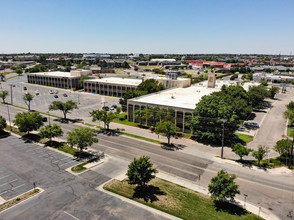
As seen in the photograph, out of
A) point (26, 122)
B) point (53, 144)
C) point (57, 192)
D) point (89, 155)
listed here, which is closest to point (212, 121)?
point (89, 155)


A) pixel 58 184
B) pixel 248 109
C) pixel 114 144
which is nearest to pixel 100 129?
pixel 114 144

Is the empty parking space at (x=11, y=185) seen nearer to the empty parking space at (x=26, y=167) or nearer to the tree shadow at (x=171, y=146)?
the empty parking space at (x=26, y=167)

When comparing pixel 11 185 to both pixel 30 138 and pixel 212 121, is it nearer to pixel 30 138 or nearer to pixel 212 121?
pixel 30 138

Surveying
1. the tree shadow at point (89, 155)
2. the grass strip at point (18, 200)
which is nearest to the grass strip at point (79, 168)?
the tree shadow at point (89, 155)

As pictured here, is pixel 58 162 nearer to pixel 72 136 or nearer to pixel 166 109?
pixel 72 136

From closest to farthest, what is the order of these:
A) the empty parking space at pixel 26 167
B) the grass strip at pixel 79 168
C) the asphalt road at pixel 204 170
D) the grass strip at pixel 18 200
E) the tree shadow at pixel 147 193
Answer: the grass strip at pixel 18 200 < the tree shadow at pixel 147 193 < the asphalt road at pixel 204 170 < the empty parking space at pixel 26 167 < the grass strip at pixel 79 168

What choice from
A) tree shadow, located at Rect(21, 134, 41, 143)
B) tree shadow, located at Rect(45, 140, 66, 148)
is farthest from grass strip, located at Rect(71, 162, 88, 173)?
tree shadow, located at Rect(21, 134, 41, 143)
